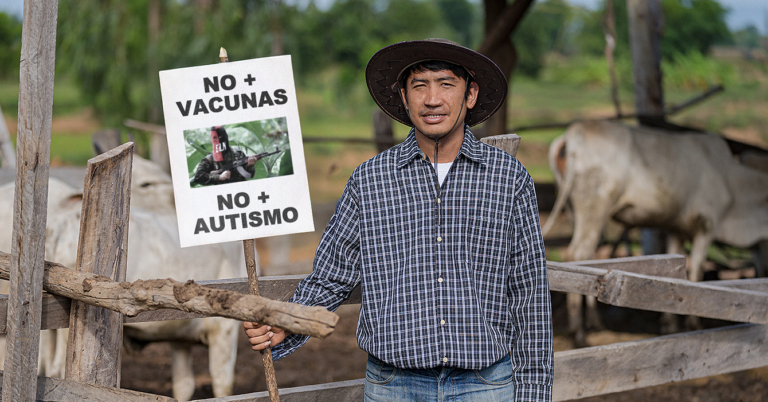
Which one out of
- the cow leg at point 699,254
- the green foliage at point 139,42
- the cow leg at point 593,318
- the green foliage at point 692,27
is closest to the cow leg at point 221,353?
the cow leg at point 593,318

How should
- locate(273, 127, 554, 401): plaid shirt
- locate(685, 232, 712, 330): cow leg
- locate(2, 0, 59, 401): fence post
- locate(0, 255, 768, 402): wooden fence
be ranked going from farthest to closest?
locate(685, 232, 712, 330): cow leg, locate(0, 255, 768, 402): wooden fence, locate(273, 127, 554, 401): plaid shirt, locate(2, 0, 59, 401): fence post

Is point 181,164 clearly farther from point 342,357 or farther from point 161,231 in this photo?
point 342,357

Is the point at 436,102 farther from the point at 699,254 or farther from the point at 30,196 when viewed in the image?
the point at 699,254

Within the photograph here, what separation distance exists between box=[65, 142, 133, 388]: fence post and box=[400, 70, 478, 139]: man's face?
823mm

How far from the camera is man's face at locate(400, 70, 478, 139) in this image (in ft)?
5.88

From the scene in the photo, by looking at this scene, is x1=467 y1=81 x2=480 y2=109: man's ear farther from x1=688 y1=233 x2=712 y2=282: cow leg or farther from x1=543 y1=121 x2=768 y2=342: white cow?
x1=688 y1=233 x2=712 y2=282: cow leg

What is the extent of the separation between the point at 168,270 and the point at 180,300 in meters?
2.08

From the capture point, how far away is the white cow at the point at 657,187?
19.7ft

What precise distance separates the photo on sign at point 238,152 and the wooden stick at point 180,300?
1.10ft

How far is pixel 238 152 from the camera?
6.10 ft

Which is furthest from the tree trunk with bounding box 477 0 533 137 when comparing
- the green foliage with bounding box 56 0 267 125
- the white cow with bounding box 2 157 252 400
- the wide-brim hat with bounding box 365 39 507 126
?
the green foliage with bounding box 56 0 267 125

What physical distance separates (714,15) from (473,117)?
31.0 m

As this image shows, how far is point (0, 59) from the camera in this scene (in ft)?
59.6

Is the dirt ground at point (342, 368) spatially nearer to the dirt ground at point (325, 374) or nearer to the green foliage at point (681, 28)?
the dirt ground at point (325, 374)
